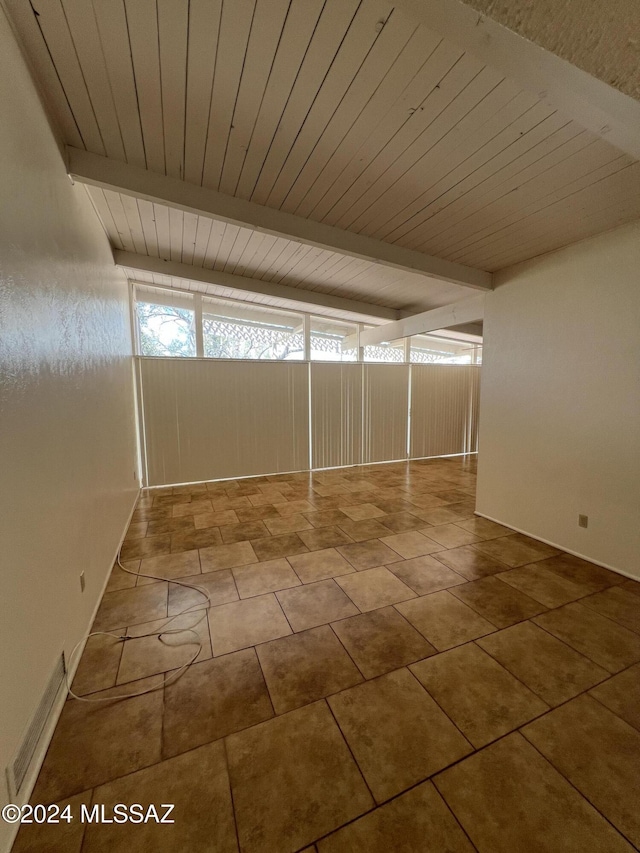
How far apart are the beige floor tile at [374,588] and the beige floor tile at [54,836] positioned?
1.43 metres

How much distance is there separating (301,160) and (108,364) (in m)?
2.06

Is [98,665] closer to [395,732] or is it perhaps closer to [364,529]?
[395,732]

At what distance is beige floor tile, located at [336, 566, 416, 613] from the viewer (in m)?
2.06

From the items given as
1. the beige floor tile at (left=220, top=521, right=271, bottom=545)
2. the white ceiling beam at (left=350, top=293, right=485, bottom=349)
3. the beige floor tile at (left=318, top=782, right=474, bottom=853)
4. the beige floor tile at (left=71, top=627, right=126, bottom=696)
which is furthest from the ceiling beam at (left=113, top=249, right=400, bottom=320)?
the beige floor tile at (left=318, top=782, right=474, bottom=853)

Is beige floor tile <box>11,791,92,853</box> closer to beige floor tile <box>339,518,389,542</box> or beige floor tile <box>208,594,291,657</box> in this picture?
beige floor tile <box>208,594,291,657</box>

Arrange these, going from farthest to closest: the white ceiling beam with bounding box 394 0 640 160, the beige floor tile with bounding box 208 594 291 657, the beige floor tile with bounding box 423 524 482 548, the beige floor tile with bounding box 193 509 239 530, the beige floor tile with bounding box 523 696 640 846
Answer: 1. the beige floor tile with bounding box 193 509 239 530
2. the beige floor tile with bounding box 423 524 482 548
3. the beige floor tile with bounding box 208 594 291 657
4. the beige floor tile with bounding box 523 696 640 846
5. the white ceiling beam with bounding box 394 0 640 160

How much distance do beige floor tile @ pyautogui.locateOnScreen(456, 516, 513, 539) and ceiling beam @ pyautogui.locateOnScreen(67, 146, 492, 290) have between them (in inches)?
96.4

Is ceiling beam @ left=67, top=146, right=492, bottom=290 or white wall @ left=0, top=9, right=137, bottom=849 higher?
ceiling beam @ left=67, top=146, right=492, bottom=290

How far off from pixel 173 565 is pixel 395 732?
1.94 meters

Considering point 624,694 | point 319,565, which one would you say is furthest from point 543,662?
point 319,565

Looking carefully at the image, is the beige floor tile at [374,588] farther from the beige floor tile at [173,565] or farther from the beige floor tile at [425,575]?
the beige floor tile at [173,565]

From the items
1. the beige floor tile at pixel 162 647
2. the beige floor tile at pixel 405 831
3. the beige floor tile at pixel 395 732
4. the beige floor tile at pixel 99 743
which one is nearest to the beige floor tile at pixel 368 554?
→ the beige floor tile at pixel 395 732

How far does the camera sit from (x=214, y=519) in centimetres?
345

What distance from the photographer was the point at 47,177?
4.72ft
